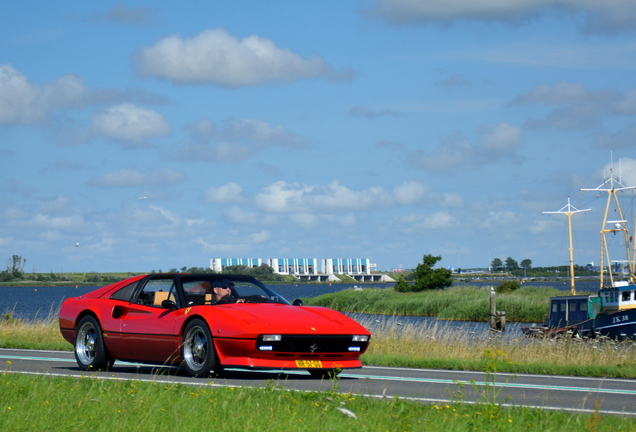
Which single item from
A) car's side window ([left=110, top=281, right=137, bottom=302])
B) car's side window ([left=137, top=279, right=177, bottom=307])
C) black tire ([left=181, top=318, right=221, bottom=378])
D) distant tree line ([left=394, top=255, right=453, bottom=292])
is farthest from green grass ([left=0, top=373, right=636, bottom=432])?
distant tree line ([left=394, top=255, right=453, bottom=292])

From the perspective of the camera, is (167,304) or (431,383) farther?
(167,304)

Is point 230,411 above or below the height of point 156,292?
below

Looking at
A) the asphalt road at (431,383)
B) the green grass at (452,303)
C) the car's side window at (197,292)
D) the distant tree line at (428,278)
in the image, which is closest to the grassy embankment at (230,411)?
the asphalt road at (431,383)

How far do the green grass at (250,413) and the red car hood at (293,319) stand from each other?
2.32 meters

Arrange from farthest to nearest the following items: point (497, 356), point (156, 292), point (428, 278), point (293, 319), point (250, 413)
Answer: point (428, 278)
point (497, 356)
point (156, 292)
point (293, 319)
point (250, 413)

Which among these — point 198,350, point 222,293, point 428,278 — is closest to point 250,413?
point 198,350

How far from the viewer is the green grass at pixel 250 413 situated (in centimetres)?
723

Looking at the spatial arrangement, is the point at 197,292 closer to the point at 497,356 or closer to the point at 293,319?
the point at 293,319

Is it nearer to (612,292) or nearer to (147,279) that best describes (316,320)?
(147,279)

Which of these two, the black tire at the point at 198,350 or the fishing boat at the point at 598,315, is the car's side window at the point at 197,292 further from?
the fishing boat at the point at 598,315

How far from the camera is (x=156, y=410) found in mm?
7742

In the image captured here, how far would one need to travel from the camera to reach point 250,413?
7750 mm

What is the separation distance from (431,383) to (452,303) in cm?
5573

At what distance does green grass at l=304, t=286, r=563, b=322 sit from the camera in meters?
60.9
